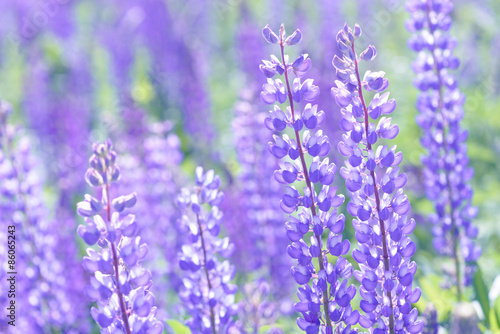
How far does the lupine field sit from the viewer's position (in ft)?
6.09

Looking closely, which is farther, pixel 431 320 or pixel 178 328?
pixel 178 328

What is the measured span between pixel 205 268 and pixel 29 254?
128 centimetres

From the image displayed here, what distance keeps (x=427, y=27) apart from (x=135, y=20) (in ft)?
23.0

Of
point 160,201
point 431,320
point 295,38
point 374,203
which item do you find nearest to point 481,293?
point 431,320

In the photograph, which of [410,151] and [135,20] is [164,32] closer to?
[135,20]

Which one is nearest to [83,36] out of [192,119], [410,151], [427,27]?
[192,119]

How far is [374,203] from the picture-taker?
75.7 inches

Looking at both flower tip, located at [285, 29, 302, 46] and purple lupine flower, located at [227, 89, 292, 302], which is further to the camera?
purple lupine flower, located at [227, 89, 292, 302]

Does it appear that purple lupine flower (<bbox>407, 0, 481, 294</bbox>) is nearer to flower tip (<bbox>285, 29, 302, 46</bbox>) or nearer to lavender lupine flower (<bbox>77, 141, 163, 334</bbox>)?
flower tip (<bbox>285, 29, 302, 46</bbox>)

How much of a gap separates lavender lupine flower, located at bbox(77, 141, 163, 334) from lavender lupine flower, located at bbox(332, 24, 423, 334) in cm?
59

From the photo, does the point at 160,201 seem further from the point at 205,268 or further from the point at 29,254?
the point at 205,268

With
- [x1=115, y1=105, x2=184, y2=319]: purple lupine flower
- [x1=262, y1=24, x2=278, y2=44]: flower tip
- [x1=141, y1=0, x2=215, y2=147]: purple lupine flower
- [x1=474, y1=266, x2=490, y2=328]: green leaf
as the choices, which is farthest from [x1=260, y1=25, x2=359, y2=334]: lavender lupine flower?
[x1=141, y1=0, x2=215, y2=147]: purple lupine flower

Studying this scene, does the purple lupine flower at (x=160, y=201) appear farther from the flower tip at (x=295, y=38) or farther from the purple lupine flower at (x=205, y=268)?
the flower tip at (x=295, y=38)

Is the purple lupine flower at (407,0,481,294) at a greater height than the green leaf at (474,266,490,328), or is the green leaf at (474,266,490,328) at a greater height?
the purple lupine flower at (407,0,481,294)
